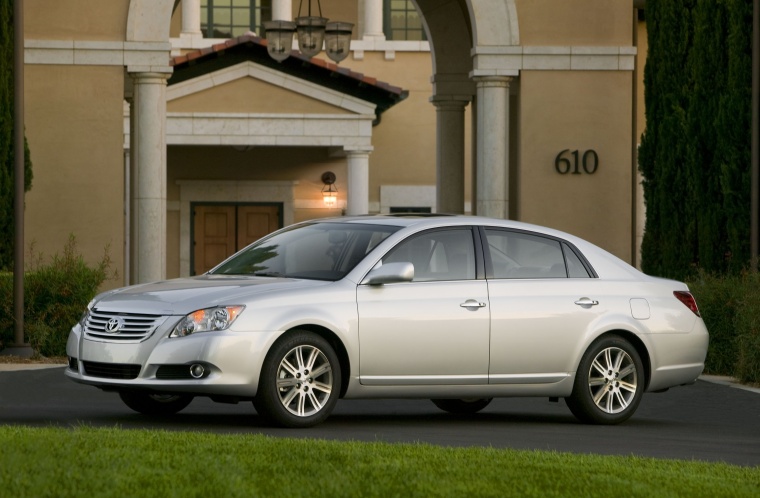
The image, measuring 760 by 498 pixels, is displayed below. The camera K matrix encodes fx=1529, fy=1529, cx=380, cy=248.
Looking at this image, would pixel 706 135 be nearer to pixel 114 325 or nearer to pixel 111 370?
pixel 114 325

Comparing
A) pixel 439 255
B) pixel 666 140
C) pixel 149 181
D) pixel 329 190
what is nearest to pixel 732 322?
pixel 666 140

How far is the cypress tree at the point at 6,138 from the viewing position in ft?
59.4

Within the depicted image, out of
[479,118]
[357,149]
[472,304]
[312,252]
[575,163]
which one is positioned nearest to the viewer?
[472,304]

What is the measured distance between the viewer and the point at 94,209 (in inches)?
787

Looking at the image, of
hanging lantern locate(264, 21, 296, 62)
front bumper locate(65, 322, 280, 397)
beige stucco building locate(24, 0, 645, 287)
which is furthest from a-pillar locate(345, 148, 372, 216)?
front bumper locate(65, 322, 280, 397)

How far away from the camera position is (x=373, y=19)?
39.6 m

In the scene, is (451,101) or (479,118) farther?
(451,101)

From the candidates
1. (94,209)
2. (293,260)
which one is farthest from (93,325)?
(94,209)

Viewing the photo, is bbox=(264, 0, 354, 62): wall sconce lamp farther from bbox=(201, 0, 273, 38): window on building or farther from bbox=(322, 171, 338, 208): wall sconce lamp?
bbox=(201, 0, 273, 38): window on building

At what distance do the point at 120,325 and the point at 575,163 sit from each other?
11386 mm

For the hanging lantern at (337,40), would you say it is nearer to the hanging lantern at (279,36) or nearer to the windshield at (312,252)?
the hanging lantern at (279,36)

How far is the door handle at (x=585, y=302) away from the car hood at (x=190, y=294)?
213 centimetres

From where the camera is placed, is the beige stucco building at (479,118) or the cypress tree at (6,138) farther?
the beige stucco building at (479,118)

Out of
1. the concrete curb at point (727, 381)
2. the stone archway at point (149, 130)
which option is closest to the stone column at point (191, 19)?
the stone archway at point (149, 130)
